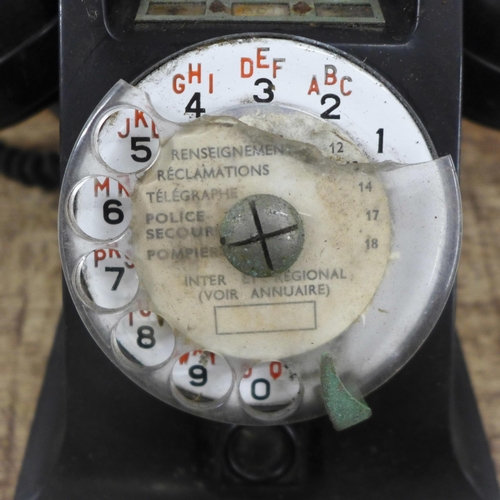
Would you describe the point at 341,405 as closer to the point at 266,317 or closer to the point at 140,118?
the point at 266,317

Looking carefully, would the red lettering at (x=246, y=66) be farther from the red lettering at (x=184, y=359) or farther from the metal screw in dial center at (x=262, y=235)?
the red lettering at (x=184, y=359)

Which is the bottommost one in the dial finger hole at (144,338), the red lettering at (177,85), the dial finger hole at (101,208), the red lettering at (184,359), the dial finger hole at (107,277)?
the red lettering at (184,359)

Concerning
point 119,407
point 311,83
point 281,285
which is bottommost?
point 119,407

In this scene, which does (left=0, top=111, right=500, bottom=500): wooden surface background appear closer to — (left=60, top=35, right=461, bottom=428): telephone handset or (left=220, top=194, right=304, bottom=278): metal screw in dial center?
(left=60, top=35, right=461, bottom=428): telephone handset

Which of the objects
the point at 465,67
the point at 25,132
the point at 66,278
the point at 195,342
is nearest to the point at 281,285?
the point at 195,342

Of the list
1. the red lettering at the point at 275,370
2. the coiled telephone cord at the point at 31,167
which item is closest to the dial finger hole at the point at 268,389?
the red lettering at the point at 275,370

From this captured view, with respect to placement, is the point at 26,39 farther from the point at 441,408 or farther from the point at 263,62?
the point at 441,408

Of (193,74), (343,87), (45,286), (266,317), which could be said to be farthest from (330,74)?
(45,286)
